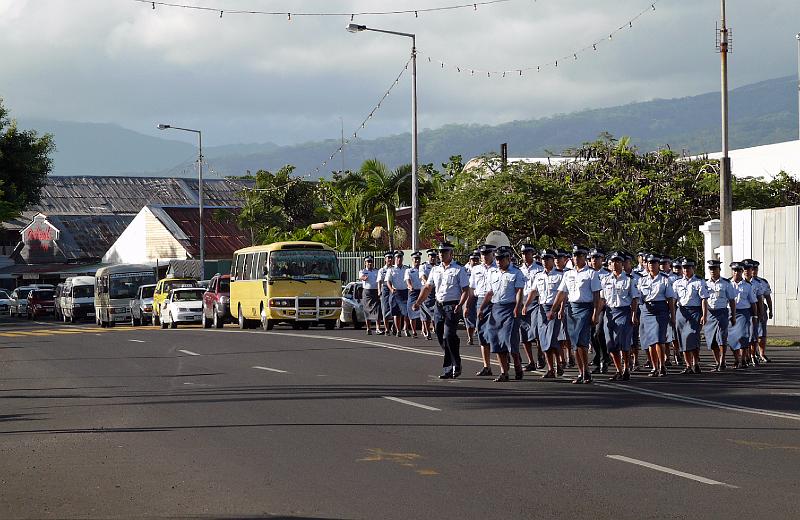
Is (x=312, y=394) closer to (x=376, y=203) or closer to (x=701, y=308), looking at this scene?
(x=701, y=308)

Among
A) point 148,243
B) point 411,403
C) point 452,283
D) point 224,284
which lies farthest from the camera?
point 148,243

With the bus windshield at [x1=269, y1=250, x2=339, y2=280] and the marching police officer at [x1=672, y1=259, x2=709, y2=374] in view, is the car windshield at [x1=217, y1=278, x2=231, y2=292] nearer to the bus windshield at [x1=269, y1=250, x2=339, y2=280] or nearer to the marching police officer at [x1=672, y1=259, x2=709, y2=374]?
the bus windshield at [x1=269, y1=250, x2=339, y2=280]

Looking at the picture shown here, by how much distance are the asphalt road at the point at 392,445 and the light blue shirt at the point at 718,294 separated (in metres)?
1.24

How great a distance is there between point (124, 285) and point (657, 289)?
1270 inches

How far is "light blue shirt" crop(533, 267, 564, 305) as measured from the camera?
18.5 metres

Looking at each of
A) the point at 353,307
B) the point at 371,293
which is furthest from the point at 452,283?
the point at 353,307

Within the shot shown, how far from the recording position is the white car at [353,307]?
121 feet

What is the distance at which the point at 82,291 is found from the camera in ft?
178

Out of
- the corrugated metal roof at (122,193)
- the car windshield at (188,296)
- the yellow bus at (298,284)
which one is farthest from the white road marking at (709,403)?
the corrugated metal roof at (122,193)

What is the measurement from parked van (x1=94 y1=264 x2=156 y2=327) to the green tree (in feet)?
44.3

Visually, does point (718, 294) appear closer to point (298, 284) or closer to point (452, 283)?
point (452, 283)

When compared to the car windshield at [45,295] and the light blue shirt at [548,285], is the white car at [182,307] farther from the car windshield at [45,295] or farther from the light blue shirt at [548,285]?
the light blue shirt at [548,285]

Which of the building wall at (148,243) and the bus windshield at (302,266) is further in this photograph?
the building wall at (148,243)

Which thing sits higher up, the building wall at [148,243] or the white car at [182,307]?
the building wall at [148,243]
